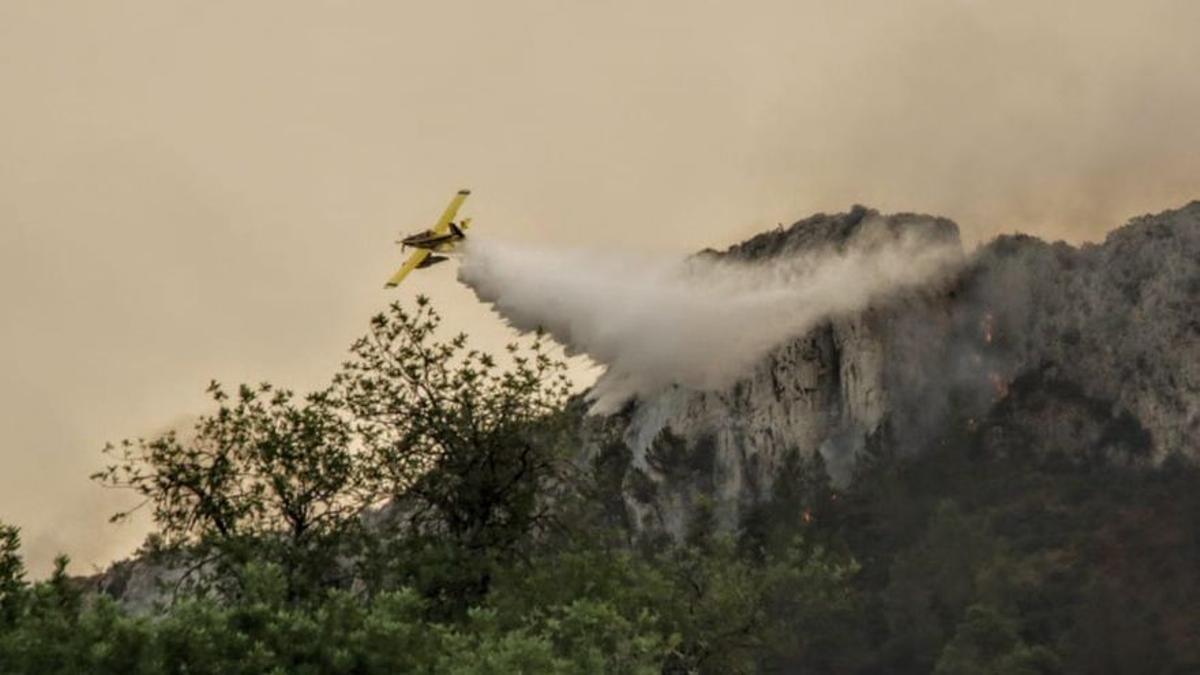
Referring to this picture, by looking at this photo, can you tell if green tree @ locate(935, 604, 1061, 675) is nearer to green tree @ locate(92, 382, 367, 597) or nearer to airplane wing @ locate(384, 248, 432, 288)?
airplane wing @ locate(384, 248, 432, 288)

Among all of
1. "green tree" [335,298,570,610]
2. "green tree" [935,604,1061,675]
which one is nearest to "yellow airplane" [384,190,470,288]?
"green tree" [335,298,570,610]

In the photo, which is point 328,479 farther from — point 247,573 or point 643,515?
point 643,515

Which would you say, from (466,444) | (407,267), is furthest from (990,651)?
(466,444)

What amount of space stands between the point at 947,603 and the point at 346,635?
11796 centimetres

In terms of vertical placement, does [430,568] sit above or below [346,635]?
above

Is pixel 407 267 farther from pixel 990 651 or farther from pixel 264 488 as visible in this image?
pixel 990 651

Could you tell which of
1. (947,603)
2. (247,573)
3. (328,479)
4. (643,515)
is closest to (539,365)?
(328,479)

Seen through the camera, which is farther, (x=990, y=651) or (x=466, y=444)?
(x=990, y=651)

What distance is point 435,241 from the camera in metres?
74.7

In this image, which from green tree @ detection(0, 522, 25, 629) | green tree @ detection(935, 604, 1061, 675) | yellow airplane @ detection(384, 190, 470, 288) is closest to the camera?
green tree @ detection(0, 522, 25, 629)

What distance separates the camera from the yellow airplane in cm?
7375

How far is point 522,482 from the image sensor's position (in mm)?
41844

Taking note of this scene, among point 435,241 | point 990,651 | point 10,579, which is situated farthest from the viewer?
point 990,651

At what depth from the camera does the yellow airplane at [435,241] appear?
242 ft
